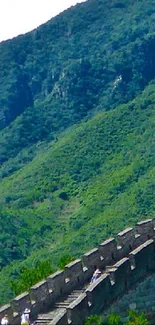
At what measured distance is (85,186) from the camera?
115688 mm

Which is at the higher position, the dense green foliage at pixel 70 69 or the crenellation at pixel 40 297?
the crenellation at pixel 40 297

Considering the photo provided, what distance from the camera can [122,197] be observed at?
330ft

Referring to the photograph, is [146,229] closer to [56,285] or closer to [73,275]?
[73,275]

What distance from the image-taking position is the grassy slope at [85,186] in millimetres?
92062

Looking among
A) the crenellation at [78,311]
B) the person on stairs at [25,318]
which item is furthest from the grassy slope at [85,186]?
the crenellation at [78,311]

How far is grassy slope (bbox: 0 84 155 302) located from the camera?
302 feet

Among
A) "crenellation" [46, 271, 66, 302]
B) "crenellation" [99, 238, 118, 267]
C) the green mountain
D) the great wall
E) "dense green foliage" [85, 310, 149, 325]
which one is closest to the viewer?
"dense green foliage" [85, 310, 149, 325]

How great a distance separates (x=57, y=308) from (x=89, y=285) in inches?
31.7

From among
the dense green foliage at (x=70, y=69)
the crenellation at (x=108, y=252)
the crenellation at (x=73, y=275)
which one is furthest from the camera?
the dense green foliage at (x=70, y=69)

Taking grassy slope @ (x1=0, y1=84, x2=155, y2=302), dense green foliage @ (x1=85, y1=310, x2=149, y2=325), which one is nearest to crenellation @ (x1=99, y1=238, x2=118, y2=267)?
dense green foliage @ (x1=85, y1=310, x2=149, y2=325)

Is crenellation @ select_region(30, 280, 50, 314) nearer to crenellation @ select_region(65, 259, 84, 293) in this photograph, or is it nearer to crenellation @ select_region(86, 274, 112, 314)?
crenellation @ select_region(65, 259, 84, 293)

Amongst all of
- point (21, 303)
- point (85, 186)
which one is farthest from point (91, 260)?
point (85, 186)

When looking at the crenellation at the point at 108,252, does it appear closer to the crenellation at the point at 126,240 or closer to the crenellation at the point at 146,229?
the crenellation at the point at 126,240

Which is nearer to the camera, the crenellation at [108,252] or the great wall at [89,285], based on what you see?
the great wall at [89,285]
